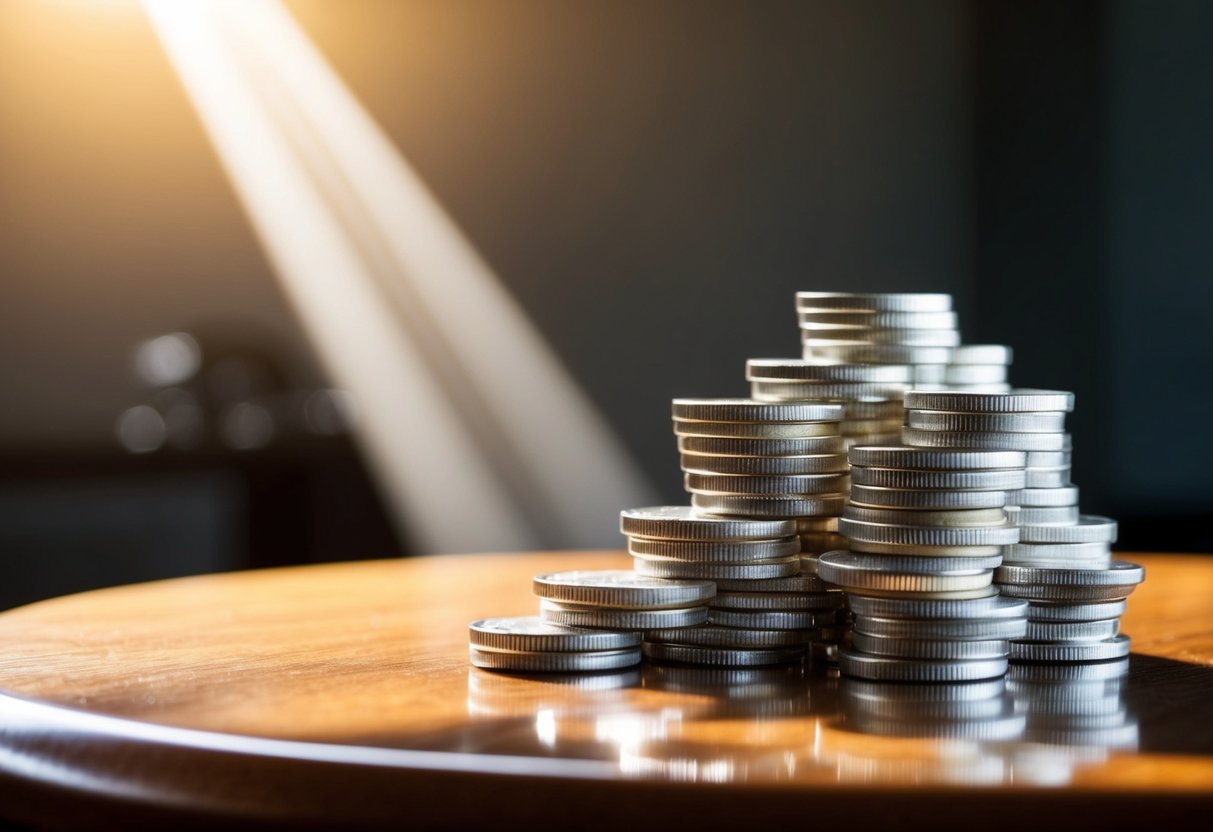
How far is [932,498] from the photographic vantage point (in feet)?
3.84

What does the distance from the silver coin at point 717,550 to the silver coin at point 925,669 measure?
0.12 m

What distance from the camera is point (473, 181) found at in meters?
4.99

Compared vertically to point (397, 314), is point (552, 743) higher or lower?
lower

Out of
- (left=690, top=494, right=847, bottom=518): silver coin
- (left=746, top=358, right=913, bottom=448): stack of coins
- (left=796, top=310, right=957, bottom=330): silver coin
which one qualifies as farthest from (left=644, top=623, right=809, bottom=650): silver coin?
(left=796, top=310, right=957, bottom=330): silver coin

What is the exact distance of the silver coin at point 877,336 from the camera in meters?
1.39

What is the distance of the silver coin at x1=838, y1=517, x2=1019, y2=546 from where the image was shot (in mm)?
1159

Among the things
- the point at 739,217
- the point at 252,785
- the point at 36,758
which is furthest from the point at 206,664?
the point at 739,217

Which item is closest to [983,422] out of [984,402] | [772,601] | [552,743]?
[984,402]

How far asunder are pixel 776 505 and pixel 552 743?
419 mm

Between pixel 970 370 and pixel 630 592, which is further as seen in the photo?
pixel 970 370

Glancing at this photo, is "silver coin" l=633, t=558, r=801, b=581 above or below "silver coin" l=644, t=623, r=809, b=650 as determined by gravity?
above

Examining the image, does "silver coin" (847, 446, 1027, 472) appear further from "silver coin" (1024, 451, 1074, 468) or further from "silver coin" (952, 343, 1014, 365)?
"silver coin" (952, 343, 1014, 365)

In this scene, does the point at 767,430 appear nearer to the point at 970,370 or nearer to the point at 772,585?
the point at 772,585

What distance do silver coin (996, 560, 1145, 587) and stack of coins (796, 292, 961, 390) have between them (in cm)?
23
